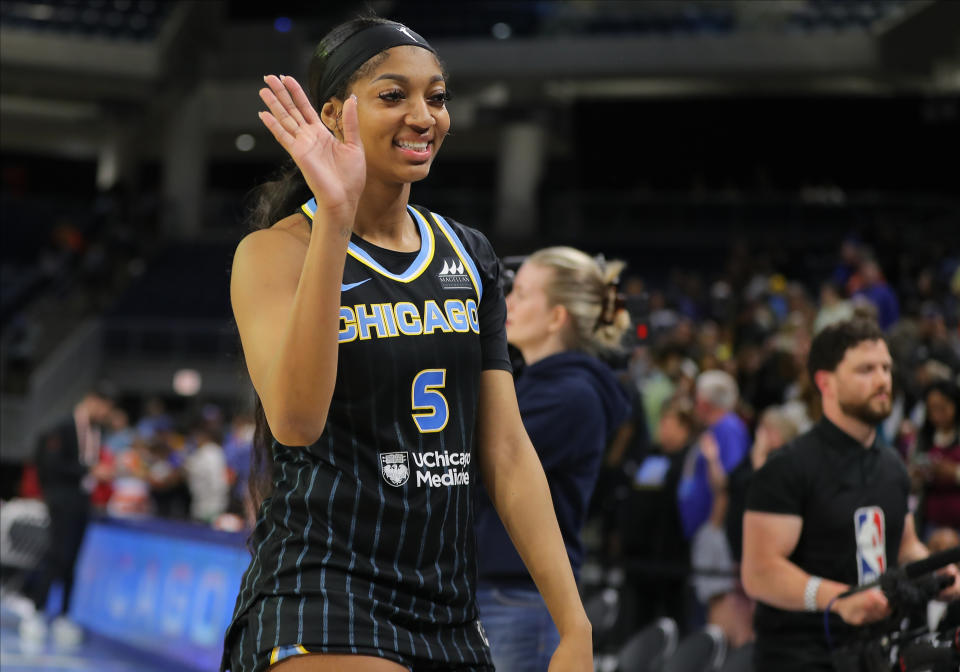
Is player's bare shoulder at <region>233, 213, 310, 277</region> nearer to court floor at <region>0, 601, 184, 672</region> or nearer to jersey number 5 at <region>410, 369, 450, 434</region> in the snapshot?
jersey number 5 at <region>410, 369, 450, 434</region>

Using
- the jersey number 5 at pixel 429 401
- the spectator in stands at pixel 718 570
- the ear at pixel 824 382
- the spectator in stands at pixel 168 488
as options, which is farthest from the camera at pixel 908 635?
the spectator in stands at pixel 168 488

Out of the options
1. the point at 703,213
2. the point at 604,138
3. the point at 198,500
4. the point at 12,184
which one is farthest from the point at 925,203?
the point at 12,184

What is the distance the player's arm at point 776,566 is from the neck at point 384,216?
1.85 meters

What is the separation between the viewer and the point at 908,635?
3.11m

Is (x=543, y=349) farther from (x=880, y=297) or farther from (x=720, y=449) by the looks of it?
(x=880, y=297)

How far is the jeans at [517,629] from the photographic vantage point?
324 centimetres

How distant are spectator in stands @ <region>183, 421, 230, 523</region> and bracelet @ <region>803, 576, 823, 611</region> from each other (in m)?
9.36

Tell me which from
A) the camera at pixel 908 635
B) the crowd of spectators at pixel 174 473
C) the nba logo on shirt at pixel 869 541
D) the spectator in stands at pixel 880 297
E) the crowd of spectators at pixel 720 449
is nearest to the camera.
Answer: the camera at pixel 908 635

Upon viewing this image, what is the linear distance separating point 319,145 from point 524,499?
682mm

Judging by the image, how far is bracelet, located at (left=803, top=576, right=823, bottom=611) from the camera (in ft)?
11.2

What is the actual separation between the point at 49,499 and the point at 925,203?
12.5 m

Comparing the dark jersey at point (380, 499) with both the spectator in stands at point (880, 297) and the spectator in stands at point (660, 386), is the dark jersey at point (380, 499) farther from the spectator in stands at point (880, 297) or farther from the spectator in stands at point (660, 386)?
the spectator in stands at point (880, 297)

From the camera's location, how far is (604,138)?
2333 cm

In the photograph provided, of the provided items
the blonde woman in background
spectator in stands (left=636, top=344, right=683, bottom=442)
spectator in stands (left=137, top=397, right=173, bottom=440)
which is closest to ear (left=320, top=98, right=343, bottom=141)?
the blonde woman in background
